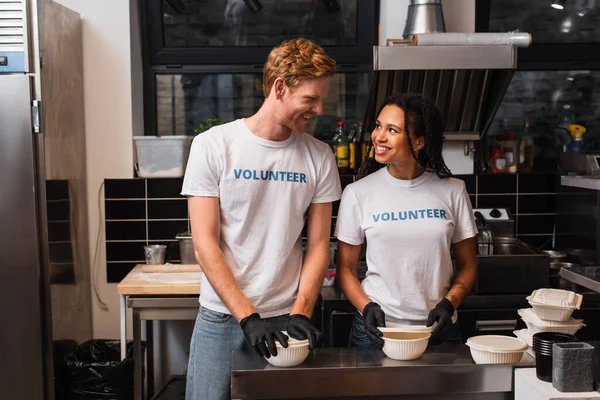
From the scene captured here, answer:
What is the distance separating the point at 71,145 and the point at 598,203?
2.49 m

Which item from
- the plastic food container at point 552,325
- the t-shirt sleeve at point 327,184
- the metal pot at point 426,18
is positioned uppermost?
the metal pot at point 426,18

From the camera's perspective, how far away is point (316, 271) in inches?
87.4

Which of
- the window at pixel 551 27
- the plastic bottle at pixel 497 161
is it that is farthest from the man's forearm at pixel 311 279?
the window at pixel 551 27

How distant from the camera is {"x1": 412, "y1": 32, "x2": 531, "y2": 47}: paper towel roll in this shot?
11.1 feet

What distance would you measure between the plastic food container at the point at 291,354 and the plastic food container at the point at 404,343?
219 millimetres

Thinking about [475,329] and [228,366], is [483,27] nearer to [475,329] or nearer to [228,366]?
[475,329]

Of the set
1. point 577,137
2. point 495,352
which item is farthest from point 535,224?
point 495,352

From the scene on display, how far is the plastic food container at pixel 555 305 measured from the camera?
6.76 ft

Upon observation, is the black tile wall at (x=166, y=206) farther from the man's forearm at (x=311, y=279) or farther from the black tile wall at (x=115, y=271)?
the man's forearm at (x=311, y=279)

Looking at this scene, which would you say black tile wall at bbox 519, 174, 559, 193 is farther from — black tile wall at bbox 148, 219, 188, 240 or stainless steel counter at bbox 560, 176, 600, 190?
stainless steel counter at bbox 560, 176, 600, 190

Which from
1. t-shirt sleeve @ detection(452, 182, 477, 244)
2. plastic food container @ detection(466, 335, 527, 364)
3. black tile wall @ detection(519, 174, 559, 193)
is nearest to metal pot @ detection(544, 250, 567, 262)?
black tile wall @ detection(519, 174, 559, 193)

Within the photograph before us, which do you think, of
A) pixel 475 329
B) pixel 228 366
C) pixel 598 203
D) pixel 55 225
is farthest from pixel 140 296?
pixel 598 203

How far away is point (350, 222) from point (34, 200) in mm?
1580

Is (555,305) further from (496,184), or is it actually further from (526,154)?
(526,154)
